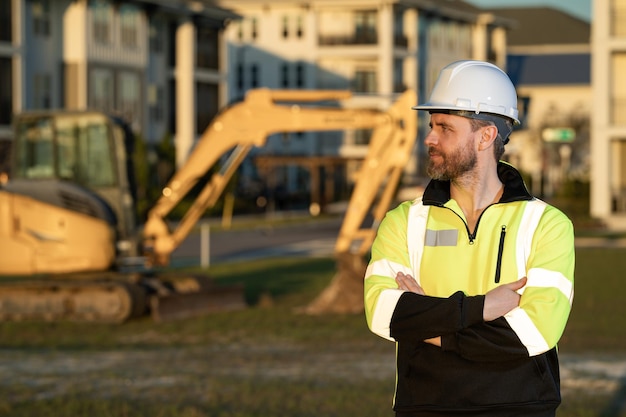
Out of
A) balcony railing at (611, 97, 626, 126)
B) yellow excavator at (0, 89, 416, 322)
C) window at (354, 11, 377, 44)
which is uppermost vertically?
window at (354, 11, 377, 44)

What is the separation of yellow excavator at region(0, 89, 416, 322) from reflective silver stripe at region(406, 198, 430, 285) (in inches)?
652

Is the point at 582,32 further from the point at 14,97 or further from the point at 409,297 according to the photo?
the point at 409,297

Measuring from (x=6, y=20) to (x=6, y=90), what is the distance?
8.91 ft

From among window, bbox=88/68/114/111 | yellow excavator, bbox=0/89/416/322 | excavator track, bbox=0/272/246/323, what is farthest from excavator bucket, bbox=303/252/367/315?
window, bbox=88/68/114/111

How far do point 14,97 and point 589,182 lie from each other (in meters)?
26.8

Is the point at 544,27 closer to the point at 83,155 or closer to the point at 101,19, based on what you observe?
the point at 101,19

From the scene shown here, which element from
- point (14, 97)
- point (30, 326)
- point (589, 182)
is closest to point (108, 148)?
point (30, 326)

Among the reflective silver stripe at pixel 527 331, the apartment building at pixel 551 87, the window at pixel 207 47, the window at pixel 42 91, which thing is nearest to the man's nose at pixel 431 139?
the reflective silver stripe at pixel 527 331

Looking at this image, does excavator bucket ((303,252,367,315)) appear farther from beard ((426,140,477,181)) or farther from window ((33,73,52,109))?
window ((33,73,52,109))

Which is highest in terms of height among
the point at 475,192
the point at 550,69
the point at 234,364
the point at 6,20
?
the point at 550,69

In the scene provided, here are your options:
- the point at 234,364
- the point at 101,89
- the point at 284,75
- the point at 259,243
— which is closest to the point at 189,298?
the point at 234,364

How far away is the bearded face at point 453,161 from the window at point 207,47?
2637 inches

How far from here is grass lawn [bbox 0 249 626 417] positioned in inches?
487

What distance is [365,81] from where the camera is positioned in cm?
9225
